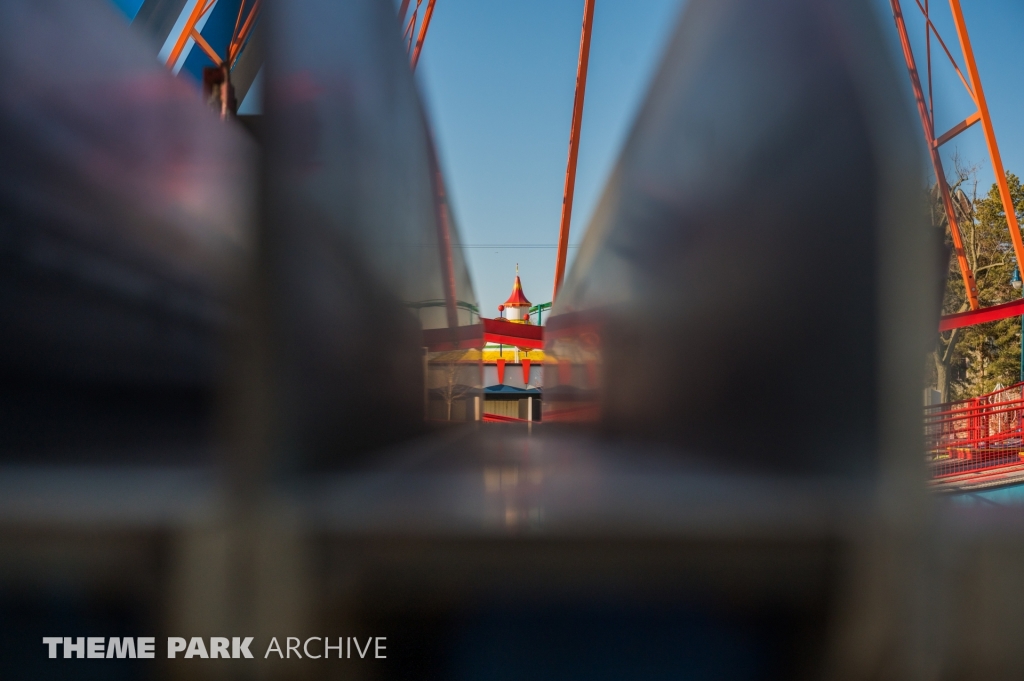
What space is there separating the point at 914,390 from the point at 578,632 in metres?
1.44

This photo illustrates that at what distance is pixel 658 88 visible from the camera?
4.30m

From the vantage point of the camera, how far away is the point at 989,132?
4750 mm

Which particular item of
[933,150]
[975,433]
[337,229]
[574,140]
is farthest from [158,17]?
[574,140]

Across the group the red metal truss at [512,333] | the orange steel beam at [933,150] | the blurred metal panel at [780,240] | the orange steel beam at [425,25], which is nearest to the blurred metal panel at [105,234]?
the blurred metal panel at [780,240]

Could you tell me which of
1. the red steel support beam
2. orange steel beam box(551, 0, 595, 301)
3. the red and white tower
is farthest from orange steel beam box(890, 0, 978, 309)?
the red and white tower

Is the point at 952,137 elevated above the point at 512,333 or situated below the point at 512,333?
below

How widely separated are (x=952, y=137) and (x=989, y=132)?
5.60ft

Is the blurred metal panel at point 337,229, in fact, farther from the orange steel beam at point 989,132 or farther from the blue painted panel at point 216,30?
the orange steel beam at point 989,132

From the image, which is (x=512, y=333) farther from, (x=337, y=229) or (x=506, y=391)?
(x=337, y=229)

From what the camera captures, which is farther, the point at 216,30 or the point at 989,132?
the point at 216,30

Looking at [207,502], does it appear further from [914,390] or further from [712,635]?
[914,390]

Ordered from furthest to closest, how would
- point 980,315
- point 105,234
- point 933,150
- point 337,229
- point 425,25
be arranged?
point 425,25, point 980,315, point 105,234, point 337,229, point 933,150

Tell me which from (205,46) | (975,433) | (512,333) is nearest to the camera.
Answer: (975,433)

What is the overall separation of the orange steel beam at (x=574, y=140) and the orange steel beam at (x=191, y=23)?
25.4ft
